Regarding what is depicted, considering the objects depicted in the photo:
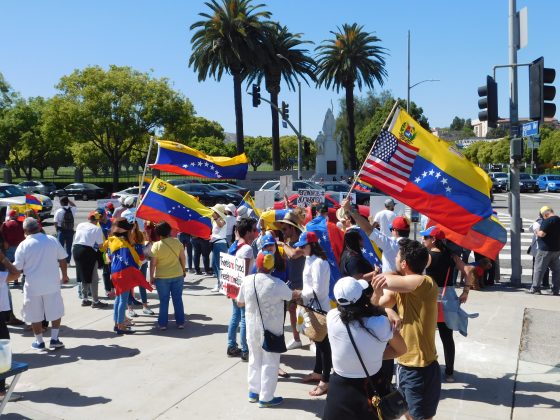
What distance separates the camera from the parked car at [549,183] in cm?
4516

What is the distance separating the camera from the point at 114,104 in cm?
4150

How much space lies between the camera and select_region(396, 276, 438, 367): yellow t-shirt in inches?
176

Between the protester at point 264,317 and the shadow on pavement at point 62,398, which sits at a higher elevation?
the protester at point 264,317

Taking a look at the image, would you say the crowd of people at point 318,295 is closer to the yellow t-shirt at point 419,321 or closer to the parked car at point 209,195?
the yellow t-shirt at point 419,321

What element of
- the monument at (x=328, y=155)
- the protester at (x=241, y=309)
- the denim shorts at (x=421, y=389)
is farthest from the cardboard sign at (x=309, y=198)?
the monument at (x=328, y=155)

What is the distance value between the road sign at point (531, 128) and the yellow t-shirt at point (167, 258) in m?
7.05

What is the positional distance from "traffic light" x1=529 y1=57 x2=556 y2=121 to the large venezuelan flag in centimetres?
442

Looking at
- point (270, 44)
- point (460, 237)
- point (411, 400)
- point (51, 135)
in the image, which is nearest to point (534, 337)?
point (460, 237)

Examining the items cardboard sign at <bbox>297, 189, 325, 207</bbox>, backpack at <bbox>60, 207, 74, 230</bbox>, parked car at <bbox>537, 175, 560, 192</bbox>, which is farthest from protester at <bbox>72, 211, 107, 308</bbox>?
parked car at <bbox>537, 175, 560, 192</bbox>

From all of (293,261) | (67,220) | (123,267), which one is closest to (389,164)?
(293,261)

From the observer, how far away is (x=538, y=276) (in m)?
10.6

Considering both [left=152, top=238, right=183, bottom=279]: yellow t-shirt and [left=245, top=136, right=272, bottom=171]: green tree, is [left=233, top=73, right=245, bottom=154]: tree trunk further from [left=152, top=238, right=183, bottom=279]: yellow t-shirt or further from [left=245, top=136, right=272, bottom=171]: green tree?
[left=245, top=136, right=272, bottom=171]: green tree

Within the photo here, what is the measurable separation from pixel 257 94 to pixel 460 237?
2401 centimetres

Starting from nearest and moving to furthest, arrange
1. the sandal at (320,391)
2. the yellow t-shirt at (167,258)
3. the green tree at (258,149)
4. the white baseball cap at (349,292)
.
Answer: the white baseball cap at (349,292) < the sandal at (320,391) < the yellow t-shirt at (167,258) < the green tree at (258,149)
